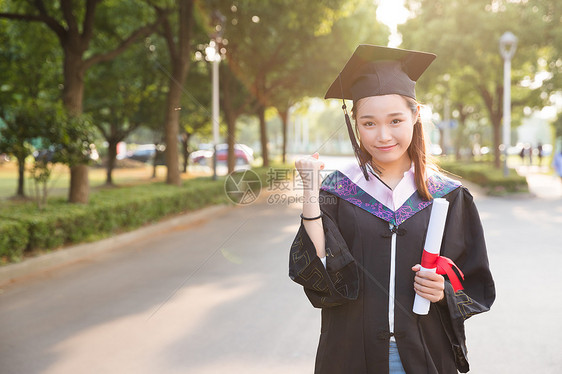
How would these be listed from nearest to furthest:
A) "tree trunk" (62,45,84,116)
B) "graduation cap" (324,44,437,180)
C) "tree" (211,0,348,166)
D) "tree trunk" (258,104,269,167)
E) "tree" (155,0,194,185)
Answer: "graduation cap" (324,44,437,180) < "tree trunk" (62,45,84,116) < "tree" (155,0,194,185) < "tree" (211,0,348,166) < "tree trunk" (258,104,269,167)

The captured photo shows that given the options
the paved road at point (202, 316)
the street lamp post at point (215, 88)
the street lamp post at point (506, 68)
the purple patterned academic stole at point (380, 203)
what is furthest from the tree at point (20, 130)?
the street lamp post at point (506, 68)

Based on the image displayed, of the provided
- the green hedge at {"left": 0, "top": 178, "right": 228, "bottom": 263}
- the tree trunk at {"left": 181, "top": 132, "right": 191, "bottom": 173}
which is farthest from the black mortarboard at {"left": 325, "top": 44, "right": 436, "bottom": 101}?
the tree trunk at {"left": 181, "top": 132, "right": 191, "bottom": 173}

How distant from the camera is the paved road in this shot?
3.71 meters

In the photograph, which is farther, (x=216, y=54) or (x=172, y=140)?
(x=216, y=54)

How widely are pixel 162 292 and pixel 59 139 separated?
4297 mm

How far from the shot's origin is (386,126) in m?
1.77

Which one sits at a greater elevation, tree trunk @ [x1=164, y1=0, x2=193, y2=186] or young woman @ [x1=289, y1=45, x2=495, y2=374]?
tree trunk @ [x1=164, y1=0, x2=193, y2=186]

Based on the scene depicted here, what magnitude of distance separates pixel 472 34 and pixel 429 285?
64.9 feet

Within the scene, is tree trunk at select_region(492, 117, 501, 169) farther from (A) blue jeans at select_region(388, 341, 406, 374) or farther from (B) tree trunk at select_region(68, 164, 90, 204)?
(A) blue jeans at select_region(388, 341, 406, 374)

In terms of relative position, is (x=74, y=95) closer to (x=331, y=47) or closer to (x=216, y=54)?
(x=216, y=54)

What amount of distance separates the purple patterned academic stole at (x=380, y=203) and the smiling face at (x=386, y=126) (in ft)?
0.47

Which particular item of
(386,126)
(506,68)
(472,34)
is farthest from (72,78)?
(472,34)

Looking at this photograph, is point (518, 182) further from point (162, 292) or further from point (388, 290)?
point (388, 290)

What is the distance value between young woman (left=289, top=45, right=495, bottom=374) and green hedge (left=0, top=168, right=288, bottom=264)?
5.62m
